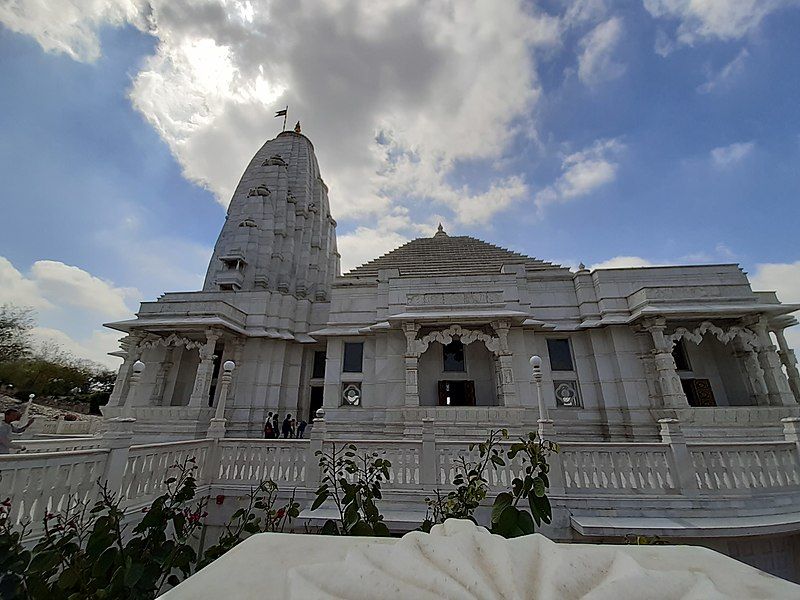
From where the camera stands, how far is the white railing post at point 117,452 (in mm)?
4820

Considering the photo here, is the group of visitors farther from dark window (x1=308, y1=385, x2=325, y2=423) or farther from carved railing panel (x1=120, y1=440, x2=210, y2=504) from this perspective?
carved railing panel (x1=120, y1=440, x2=210, y2=504)

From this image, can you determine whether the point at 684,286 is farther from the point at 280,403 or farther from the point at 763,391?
the point at 280,403

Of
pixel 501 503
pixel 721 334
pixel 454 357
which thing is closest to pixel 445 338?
pixel 454 357

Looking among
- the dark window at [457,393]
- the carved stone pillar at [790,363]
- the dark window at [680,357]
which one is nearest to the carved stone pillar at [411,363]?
the dark window at [457,393]

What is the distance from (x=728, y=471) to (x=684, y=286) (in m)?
9.62

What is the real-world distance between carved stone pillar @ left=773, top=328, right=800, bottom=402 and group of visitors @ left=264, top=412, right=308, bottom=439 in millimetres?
18982

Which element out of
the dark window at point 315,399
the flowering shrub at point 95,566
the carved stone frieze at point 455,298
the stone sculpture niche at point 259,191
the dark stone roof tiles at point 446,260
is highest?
the stone sculpture niche at point 259,191

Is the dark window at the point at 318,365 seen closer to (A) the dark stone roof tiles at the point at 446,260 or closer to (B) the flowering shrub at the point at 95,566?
(A) the dark stone roof tiles at the point at 446,260

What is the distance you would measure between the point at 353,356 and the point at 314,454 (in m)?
8.05

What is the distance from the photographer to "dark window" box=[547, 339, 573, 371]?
13.6 m

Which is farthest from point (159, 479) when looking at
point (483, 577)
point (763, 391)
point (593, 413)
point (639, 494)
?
point (763, 391)

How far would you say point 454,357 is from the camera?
14.4 m

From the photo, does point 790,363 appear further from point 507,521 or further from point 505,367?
point 507,521

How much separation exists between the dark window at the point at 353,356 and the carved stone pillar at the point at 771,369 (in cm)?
1499
